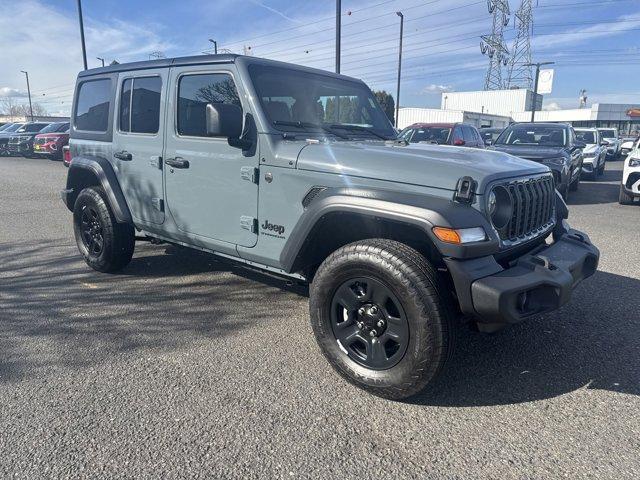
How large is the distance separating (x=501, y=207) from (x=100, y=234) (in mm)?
3877

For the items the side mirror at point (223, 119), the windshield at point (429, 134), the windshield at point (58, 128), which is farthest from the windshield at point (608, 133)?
the side mirror at point (223, 119)

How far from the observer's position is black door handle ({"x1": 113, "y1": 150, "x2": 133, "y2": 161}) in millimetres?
4422

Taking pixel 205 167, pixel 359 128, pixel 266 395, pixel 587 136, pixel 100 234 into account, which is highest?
pixel 587 136

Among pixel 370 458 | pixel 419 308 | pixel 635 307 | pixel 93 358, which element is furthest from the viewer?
pixel 635 307

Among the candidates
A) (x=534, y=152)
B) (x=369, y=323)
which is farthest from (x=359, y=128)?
(x=534, y=152)

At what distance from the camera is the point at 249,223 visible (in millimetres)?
3506

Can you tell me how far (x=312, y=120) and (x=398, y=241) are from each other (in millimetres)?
1287

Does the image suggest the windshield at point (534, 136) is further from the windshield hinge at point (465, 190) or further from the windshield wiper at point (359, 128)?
the windshield hinge at point (465, 190)

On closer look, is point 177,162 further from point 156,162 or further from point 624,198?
point 624,198

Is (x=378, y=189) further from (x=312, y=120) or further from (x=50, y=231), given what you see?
(x=50, y=231)

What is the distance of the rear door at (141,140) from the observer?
163 inches

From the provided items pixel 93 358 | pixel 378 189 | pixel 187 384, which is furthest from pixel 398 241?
pixel 93 358

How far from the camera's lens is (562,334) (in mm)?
3703

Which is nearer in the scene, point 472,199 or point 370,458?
point 370,458
